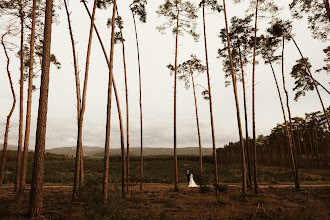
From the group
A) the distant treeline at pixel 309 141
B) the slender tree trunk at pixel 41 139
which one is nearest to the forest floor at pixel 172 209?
the slender tree trunk at pixel 41 139

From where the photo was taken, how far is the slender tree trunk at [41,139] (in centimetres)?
657

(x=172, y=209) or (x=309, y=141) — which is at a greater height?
(x=309, y=141)

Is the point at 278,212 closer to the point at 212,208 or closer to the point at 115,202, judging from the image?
the point at 212,208

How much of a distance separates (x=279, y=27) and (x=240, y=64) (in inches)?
161

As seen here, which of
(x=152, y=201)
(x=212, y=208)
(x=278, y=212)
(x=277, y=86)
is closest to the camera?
(x=278, y=212)

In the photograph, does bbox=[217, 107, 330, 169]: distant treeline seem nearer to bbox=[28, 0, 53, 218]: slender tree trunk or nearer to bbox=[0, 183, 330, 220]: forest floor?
bbox=[0, 183, 330, 220]: forest floor

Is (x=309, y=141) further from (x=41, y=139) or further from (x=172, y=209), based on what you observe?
(x=41, y=139)

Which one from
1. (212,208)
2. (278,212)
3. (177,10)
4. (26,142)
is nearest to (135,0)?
(177,10)

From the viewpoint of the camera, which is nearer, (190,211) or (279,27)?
(190,211)

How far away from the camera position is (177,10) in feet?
47.5

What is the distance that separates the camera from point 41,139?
274 inches

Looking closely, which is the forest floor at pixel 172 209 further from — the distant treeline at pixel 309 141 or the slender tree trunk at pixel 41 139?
the distant treeline at pixel 309 141

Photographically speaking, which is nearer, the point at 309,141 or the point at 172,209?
the point at 172,209

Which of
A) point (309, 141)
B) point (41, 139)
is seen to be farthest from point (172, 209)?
point (309, 141)
